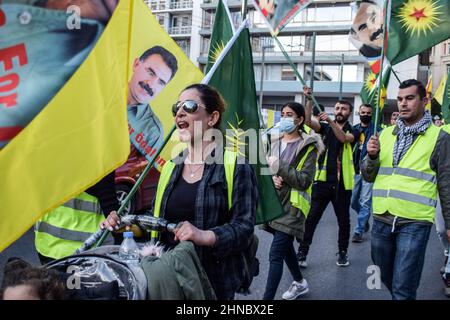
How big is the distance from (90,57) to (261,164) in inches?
58.8

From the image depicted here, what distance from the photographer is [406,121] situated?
132 inches

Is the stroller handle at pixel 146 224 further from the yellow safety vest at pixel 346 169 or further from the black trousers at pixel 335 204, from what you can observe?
the yellow safety vest at pixel 346 169

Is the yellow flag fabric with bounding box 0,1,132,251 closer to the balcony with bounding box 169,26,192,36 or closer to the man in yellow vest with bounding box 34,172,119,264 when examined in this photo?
the man in yellow vest with bounding box 34,172,119,264

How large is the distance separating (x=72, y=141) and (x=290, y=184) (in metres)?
2.48

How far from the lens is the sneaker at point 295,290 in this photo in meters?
4.16

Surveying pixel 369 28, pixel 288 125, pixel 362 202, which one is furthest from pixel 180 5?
pixel 288 125

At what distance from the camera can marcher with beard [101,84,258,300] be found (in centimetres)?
205

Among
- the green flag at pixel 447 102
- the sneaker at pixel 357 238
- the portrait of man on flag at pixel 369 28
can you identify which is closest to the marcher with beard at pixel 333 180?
the portrait of man on flag at pixel 369 28

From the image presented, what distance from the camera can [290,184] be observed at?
390 centimetres

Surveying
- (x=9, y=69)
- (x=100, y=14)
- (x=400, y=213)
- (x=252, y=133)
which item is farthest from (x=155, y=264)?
(x=400, y=213)

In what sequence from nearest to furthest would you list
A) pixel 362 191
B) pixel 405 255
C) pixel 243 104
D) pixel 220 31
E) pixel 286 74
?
1. pixel 243 104
2. pixel 405 255
3. pixel 220 31
4. pixel 362 191
5. pixel 286 74

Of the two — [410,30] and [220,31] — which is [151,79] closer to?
[220,31]

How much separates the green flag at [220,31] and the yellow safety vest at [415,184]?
1.67 meters
